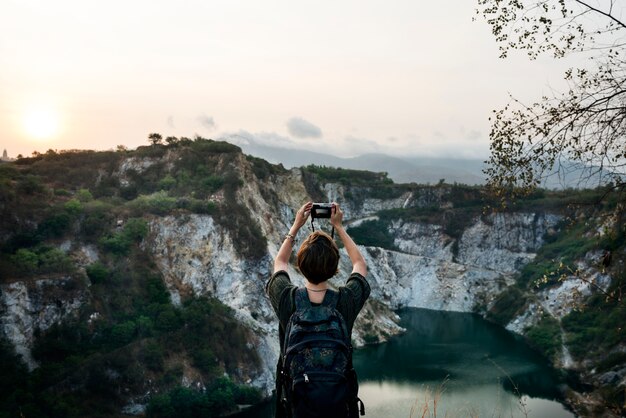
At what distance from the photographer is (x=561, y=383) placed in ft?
137

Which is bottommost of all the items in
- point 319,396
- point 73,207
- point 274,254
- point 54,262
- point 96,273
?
point 96,273

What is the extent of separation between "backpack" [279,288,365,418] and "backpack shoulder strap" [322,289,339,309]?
33mm

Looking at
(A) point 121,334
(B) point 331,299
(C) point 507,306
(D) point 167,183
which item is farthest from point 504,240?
(B) point 331,299

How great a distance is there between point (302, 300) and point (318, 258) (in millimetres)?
302

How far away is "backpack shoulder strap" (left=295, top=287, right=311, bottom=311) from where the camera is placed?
11.4 feet

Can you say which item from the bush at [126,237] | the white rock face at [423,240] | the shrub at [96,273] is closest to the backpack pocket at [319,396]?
the shrub at [96,273]

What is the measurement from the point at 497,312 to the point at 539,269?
814cm

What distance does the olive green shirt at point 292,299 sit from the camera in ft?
11.7

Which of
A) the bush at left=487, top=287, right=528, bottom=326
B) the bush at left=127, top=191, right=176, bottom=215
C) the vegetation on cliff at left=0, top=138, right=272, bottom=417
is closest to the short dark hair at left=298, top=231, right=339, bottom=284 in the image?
the vegetation on cliff at left=0, top=138, right=272, bottom=417

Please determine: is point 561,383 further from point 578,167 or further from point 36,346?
point 578,167

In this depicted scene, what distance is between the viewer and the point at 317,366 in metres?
3.26

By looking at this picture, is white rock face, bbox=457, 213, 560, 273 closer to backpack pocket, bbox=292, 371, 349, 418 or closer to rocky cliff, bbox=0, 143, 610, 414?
rocky cliff, bbox=0, 143, 610, 414

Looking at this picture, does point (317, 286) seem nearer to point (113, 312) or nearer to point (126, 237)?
point (113, 312)

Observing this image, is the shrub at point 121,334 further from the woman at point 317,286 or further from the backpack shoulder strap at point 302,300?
the backpack shoulder strap at point 302,300
